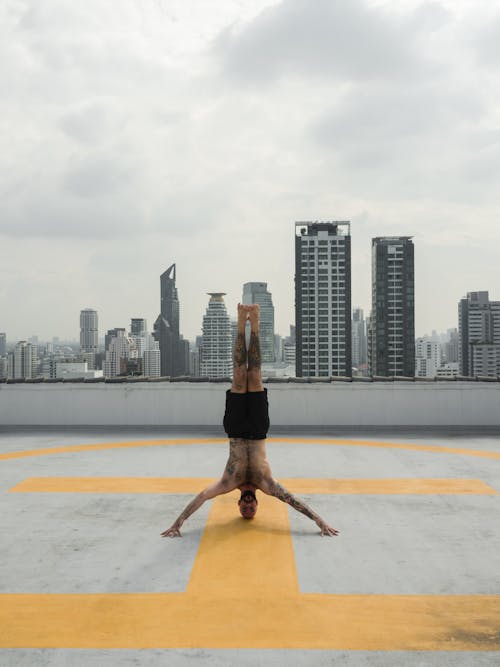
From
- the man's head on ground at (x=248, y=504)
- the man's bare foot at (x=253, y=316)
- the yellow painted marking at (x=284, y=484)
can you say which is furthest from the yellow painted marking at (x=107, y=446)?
the man's bare foot at (x=253, y=316)

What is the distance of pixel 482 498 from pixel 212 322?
546ft

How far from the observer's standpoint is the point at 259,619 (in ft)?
16.3

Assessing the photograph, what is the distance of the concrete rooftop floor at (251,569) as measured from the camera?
4539 millimetres

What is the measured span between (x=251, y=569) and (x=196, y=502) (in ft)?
4.79

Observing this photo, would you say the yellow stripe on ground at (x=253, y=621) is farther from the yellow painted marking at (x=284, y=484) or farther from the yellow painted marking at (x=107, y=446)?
the yellow painted marking at (x=107, y=446)

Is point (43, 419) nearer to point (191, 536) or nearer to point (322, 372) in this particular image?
point (191, 536)

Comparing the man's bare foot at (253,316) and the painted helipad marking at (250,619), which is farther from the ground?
the man's bare foot at (253,316)

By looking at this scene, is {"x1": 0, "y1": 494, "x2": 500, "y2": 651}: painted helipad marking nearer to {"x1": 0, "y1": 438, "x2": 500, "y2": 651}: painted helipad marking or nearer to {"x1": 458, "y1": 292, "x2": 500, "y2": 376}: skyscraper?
{"x1": 0, "y1": 438, "x2": 500, "y2": 651}: painted helipad marking

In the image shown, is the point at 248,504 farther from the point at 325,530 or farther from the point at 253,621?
the point at 253,621

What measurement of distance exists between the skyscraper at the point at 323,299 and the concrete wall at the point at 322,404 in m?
127

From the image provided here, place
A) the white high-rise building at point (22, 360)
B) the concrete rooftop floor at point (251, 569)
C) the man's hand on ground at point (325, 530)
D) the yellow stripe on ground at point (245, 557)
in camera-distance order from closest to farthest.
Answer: the concrete rooftop floor at point (251, 569) < the yellow stripe on ground at point (245, 557) < the man's hand on ground at point (325, 530) < the white high-rise building at point (22, 360)

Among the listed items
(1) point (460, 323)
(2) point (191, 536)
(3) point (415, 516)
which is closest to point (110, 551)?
(2) point (191, 536)

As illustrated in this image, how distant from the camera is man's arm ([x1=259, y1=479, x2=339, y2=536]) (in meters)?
7.22

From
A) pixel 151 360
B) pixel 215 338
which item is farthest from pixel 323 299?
pixel 151 360
